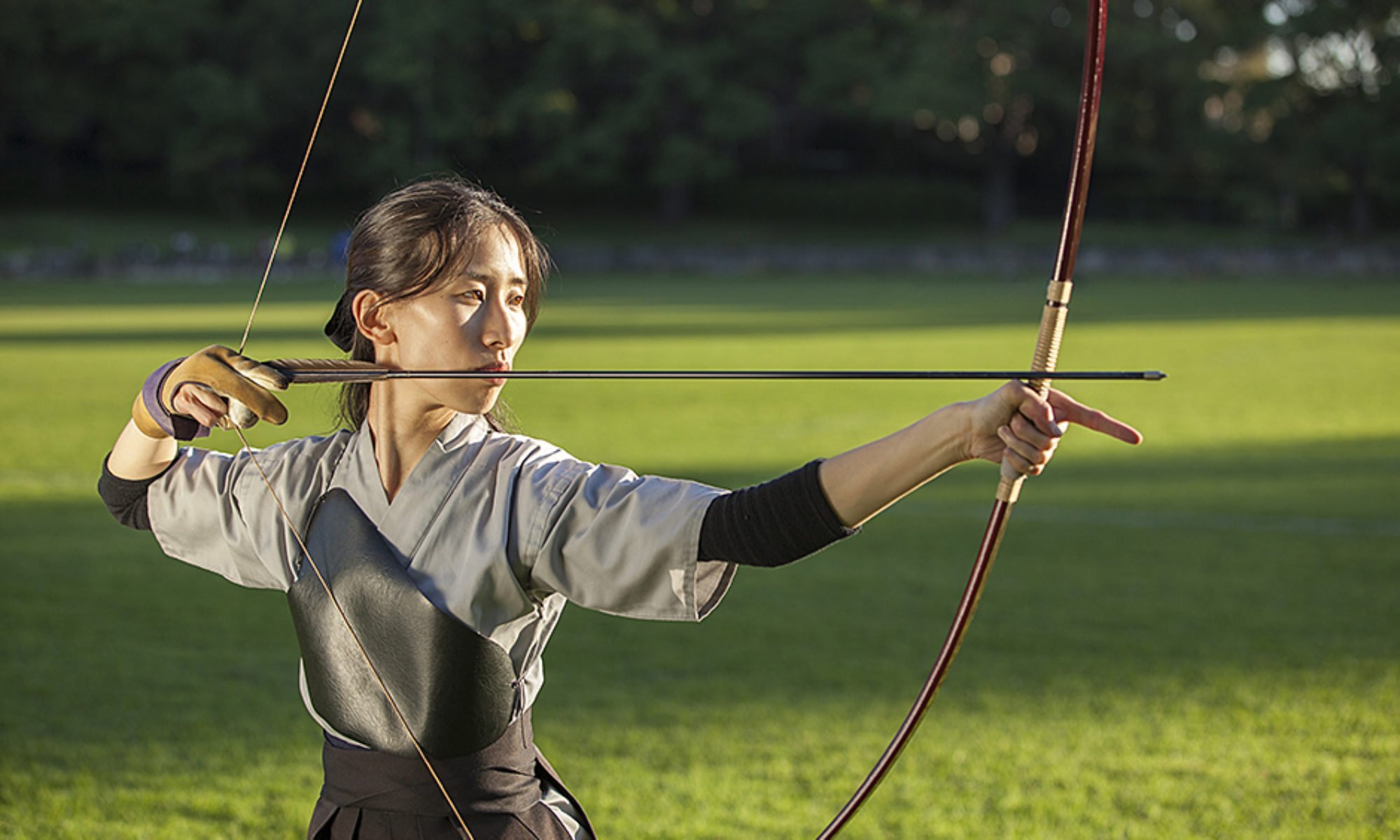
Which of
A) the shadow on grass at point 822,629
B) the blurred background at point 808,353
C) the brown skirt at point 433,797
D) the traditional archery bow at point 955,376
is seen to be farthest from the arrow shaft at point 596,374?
the shadow on grass at point 822,629

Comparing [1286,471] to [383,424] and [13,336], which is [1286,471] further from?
Result: [13,336]

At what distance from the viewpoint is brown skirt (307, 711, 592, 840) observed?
1.93 meters

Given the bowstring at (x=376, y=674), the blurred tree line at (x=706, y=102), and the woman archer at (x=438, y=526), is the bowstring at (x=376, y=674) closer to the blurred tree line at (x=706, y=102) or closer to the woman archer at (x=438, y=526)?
the woman archer at (x=438, y=526)

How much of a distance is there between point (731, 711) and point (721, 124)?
42.4m

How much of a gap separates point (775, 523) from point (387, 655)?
0.55 metres

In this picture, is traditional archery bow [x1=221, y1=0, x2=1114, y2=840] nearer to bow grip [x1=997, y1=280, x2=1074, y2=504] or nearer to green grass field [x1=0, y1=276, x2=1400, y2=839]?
bow grip [x1=997, y1=280, x2=1074, y2=504]

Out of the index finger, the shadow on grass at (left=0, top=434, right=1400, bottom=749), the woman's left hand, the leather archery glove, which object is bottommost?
the shadow on grass at (left=0, top=434, right=1400, bottom=749)

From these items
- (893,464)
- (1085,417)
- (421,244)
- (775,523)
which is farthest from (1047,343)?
(421,244)

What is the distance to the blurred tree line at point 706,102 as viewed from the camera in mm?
43938

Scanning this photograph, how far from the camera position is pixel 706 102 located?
4653cm

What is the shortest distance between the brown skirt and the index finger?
0.80m

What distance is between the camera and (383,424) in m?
2.01

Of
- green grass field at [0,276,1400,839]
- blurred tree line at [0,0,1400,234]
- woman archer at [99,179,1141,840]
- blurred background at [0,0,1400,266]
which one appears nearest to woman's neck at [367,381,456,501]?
woman archer at [99,179,1141,840]

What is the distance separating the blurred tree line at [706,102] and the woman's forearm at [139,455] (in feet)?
141
